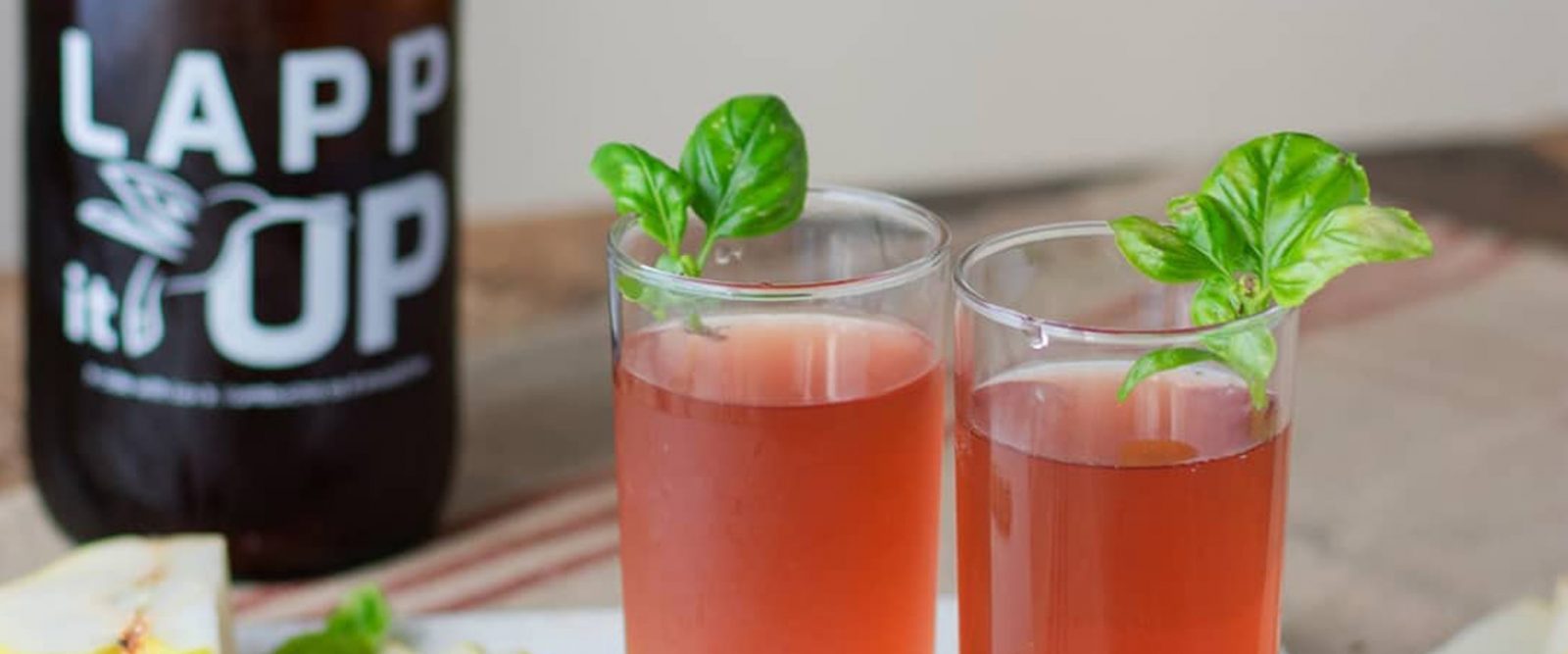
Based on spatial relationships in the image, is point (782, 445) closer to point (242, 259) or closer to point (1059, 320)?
point (1059, 320)

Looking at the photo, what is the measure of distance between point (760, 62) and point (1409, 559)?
0.82 m

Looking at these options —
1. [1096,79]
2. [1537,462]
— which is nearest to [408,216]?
[1537,462]

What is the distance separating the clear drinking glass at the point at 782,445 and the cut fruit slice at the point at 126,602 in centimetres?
19

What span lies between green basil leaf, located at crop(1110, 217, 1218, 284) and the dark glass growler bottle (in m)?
0.46

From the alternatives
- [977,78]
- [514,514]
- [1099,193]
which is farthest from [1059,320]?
[977,78]

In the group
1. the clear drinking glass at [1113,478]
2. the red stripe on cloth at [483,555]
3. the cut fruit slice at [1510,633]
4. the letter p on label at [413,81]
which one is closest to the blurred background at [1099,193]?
the red stripe on cloth at [483,555]

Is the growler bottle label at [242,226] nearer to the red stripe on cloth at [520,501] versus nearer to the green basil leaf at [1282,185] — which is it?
the red stripe on cloth at [520,501]

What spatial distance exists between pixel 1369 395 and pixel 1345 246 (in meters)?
0.70

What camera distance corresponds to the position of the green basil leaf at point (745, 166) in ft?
2.62

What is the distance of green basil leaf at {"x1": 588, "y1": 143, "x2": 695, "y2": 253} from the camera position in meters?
0.80

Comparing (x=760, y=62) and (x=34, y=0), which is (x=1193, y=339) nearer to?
(x=34, y=0)

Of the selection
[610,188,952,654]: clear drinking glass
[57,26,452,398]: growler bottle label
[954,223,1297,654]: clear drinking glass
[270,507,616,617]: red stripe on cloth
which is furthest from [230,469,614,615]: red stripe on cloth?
[954,223,1297,654]: clear drinking glass

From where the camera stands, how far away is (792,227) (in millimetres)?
870

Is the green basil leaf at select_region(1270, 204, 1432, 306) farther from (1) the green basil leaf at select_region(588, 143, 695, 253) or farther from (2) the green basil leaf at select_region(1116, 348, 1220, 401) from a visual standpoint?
(1) the green basil leaf at select_region(588, 143, 695, 253)
